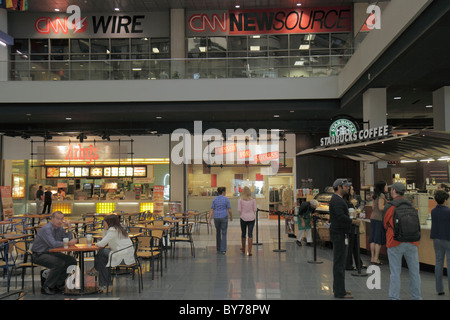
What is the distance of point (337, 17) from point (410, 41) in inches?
466

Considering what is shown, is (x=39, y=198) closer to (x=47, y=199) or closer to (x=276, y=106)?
(x=47, y=199)

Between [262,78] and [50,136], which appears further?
[50,136]

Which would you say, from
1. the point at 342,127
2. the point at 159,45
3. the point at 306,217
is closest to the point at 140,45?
the point at 159,45

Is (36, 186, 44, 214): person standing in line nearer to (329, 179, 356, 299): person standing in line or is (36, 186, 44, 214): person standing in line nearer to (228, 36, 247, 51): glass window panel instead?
(228, 36, 247, 51): glass window panel

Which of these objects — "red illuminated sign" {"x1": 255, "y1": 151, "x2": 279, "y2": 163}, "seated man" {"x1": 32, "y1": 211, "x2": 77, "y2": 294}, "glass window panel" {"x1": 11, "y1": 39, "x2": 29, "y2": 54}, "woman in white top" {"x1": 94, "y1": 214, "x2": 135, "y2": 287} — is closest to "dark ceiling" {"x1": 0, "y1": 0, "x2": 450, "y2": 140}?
"red illuminated sign" {"x1": 255, "y1": 151, "x2": 279, "y2": 163}

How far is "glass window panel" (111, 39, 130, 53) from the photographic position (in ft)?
67.7

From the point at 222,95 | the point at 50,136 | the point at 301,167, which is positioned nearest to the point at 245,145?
the point at 301,167

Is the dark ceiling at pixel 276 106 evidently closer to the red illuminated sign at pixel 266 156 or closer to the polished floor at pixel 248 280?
the red illuminated sign at pixel 266 156

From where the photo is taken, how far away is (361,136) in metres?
10.4

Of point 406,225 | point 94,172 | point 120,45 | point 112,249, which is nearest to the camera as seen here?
point 406,225

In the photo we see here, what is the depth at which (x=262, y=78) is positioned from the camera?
1600 cm

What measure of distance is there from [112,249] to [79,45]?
15.7 m

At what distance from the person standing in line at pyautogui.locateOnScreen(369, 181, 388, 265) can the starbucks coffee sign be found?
124cm
